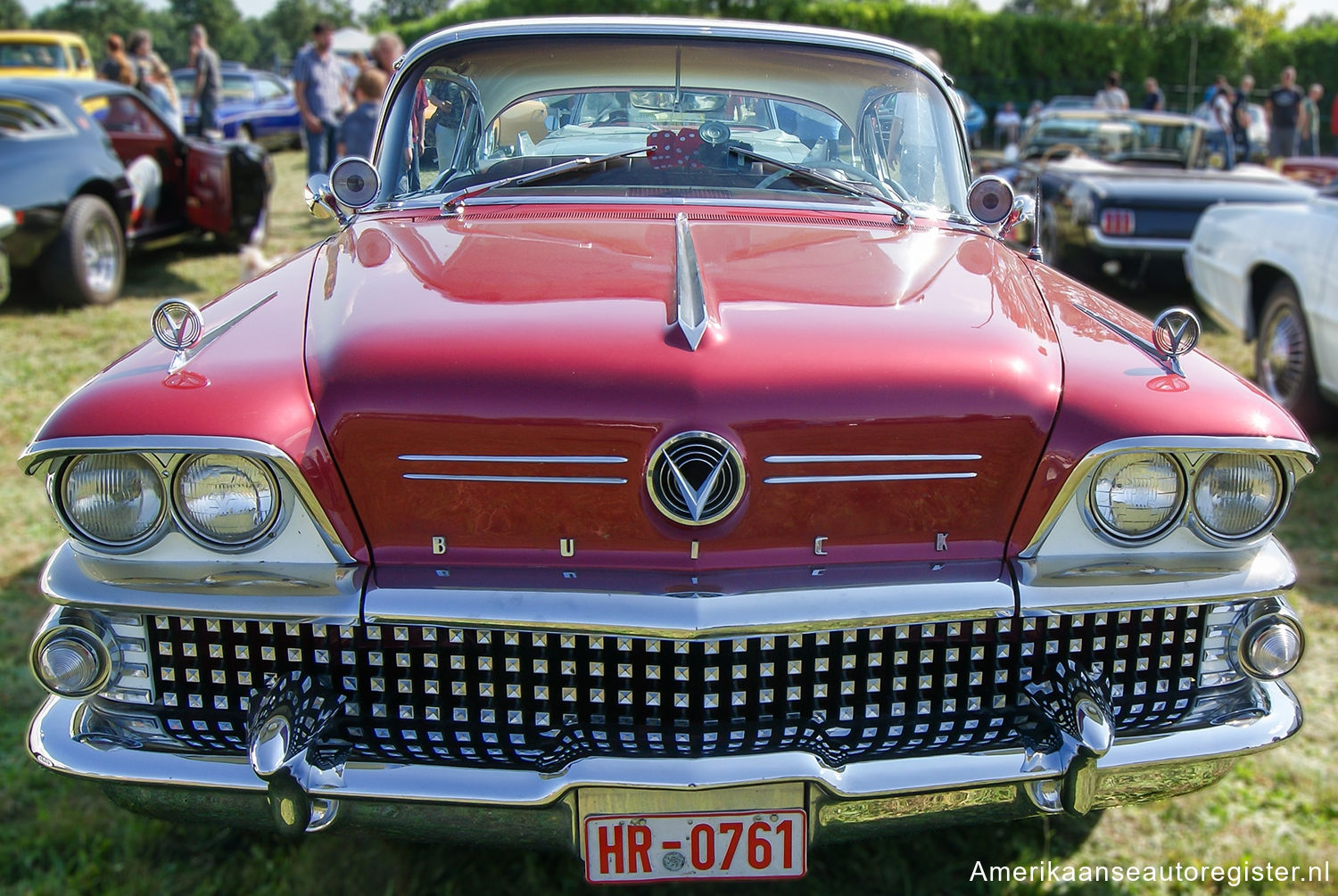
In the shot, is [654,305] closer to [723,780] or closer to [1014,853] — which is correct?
[723,780]

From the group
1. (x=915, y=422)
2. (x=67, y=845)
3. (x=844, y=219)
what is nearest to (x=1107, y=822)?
(x=915, y=422)

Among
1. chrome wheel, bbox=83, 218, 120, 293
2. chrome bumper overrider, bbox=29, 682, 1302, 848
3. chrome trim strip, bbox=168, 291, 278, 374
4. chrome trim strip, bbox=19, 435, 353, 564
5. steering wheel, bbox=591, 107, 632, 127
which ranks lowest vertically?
chrome wheel, bbox=83, 218, 120, 293

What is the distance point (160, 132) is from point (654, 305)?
7.84 m

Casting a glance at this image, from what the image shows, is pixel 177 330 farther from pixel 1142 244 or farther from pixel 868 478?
pixel 1142 244

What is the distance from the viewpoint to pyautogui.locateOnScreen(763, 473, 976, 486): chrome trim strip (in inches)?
71.6

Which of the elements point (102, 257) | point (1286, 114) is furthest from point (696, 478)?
point (1286, 114)

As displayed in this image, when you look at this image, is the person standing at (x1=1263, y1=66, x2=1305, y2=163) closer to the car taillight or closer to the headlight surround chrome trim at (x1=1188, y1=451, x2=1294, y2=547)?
the car taillight

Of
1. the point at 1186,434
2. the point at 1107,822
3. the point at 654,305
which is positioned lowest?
the point at 1107,822

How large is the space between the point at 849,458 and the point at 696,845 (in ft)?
2.43

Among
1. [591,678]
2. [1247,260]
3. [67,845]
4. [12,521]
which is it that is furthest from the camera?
[1247,260]

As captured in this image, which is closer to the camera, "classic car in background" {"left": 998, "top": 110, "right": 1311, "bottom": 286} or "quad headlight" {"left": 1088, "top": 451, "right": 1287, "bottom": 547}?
"quad headlight" {"left": 1088, "top": 451, "right": 1287, "bottom": 547}

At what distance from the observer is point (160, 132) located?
8289 millimetres

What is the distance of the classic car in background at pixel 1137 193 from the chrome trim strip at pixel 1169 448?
608cm

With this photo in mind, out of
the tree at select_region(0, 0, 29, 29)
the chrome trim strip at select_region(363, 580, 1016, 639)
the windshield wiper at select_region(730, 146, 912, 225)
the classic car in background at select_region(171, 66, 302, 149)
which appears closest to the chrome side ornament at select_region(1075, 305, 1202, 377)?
the chrome trim strip at select_region(363, 580, 1016, 639)
